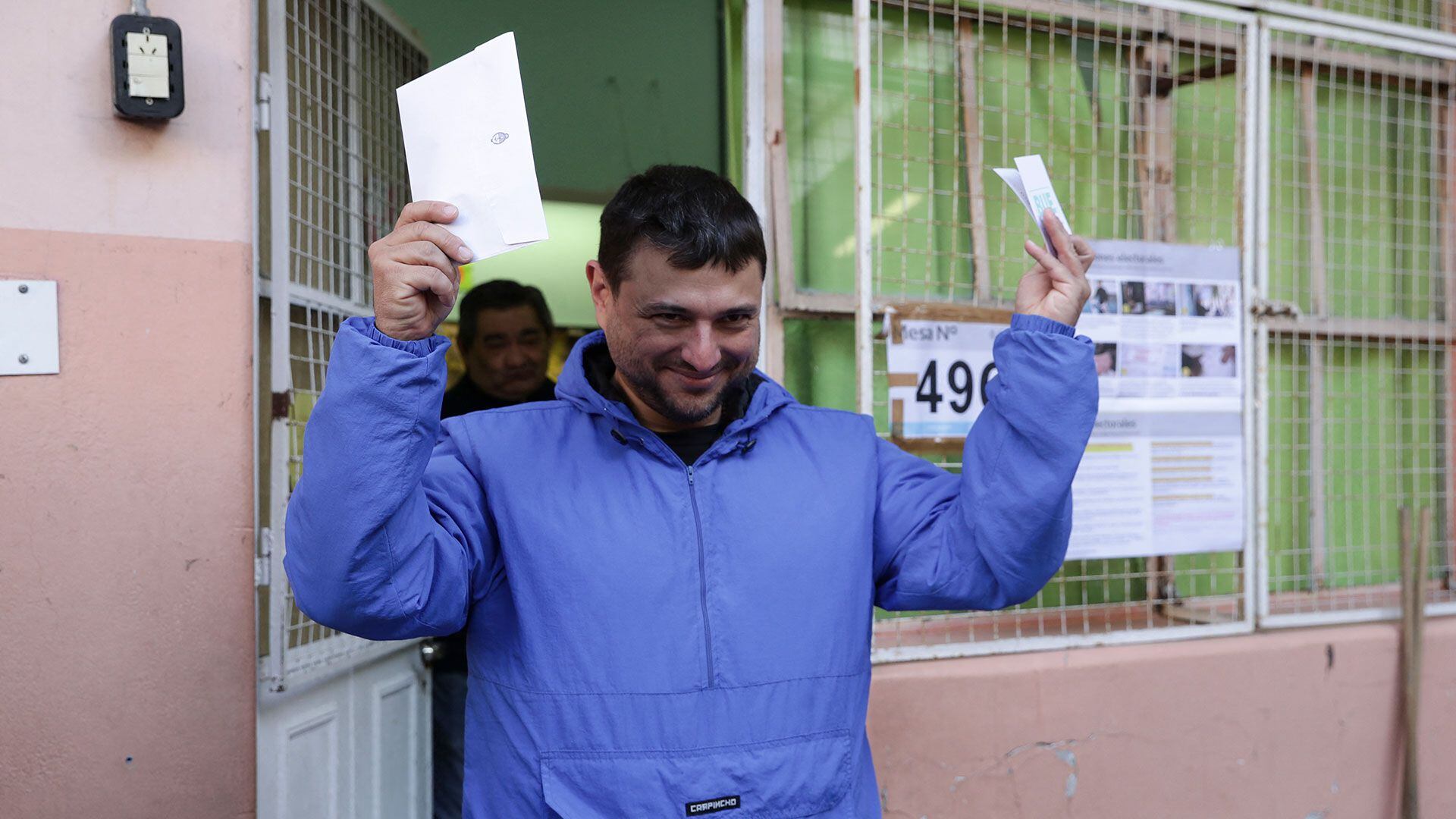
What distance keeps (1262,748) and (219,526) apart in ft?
9.65

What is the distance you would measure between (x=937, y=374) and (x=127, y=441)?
Answer: 1898 mm

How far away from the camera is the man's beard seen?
5.02ft

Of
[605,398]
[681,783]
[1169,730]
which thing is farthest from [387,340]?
[1169,730]

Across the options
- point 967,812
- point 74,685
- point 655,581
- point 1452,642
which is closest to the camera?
point 655,581

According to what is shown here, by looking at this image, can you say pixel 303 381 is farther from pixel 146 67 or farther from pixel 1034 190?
pixel 1034 190

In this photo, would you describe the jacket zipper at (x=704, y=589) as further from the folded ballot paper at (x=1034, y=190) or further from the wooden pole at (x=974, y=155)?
the wooden pole at (x=974, y=155)

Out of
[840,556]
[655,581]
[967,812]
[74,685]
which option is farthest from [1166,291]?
[74,685]

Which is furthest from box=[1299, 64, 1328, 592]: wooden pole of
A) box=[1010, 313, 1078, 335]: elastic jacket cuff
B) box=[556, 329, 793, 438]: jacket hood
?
box=[556, 329, 793, 438]: jacket hood

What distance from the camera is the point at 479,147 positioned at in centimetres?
127

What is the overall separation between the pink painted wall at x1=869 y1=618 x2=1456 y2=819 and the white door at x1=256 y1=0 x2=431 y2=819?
1.31 metres

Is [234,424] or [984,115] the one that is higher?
[984,115]

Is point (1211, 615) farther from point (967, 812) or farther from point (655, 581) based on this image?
point (655, 581)

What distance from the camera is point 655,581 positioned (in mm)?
1467

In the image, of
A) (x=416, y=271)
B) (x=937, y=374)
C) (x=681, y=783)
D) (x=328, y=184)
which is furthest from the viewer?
(x=937, y=374)
